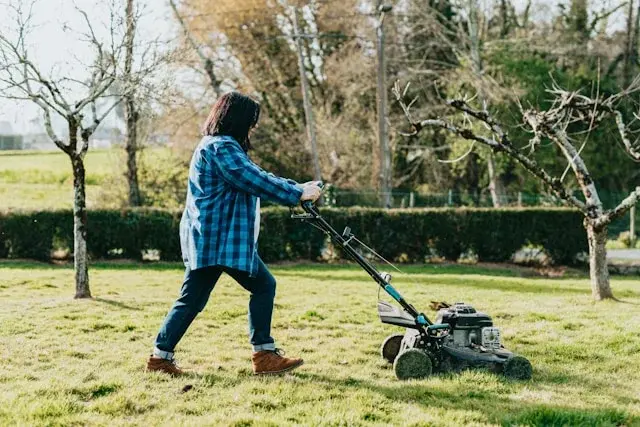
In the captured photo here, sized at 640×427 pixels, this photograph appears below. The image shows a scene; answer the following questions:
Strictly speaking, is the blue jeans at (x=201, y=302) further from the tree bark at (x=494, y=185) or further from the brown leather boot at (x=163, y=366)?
the tree bark at (x=494, y=185)

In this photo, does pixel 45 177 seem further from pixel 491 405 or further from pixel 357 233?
pixel 491 405

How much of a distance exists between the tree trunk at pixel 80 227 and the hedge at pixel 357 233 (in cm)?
737

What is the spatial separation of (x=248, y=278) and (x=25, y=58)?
5929mm

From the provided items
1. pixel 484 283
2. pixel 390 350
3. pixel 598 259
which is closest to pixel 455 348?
pixel 390 350

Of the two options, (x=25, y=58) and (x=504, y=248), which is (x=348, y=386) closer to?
(x=25, y=58)

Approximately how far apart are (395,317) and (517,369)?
37.4 inches

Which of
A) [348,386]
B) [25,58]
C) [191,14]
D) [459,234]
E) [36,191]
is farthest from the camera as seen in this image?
[36,191]

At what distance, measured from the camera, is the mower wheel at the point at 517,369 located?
5.52 meters

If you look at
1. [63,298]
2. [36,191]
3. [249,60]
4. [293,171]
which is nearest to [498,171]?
[293,171]

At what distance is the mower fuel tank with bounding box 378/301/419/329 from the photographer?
5.57 m

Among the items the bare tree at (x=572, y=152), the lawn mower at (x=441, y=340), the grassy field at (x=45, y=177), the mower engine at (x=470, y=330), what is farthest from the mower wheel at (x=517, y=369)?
the grassy field at (x=45, y=177)

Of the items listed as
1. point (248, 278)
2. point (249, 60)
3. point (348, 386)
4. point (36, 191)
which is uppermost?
point (249, 60)

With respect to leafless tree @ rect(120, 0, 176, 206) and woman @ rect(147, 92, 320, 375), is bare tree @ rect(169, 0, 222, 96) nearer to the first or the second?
leafless tree @ rect(120, 0, 176, 206)

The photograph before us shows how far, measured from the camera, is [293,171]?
27922mm
